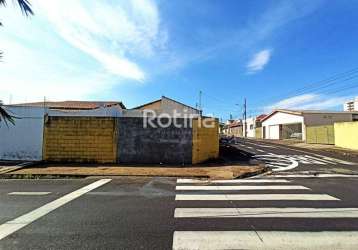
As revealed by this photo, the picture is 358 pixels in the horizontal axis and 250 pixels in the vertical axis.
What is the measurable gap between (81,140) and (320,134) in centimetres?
3072

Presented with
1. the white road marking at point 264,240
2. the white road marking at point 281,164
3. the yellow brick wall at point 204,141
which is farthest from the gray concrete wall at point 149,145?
the white road marking at point 264,240

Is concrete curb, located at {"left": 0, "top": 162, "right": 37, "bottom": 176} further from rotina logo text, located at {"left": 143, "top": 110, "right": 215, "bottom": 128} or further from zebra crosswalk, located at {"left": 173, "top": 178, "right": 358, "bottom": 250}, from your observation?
zebra crosswalk, located at {"left": 173, "top": 178, "right": 358, "bottom": 250}

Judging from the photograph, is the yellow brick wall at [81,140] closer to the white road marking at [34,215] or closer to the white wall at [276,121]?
the white road marking at [34,215]

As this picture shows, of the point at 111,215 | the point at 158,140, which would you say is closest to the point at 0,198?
the point at 111,215

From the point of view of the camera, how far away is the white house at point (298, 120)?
4816cm

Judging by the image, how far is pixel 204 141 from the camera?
18.3 m

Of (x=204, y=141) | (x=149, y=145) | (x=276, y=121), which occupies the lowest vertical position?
(x=149, y=145)

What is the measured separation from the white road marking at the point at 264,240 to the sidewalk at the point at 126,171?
7478 mm

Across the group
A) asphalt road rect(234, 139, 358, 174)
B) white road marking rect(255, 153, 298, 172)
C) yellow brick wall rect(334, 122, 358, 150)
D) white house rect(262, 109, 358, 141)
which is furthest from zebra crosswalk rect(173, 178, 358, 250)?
white house rect(262, 109, 358, 141)

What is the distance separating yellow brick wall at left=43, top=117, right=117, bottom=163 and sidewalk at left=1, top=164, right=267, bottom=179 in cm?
128

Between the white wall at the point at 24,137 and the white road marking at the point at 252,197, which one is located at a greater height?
the white wall at the point at 24,137

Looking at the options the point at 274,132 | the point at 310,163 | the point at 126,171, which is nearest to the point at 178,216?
the point at 126,171

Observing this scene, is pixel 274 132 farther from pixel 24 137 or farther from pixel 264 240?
pixel 264 240

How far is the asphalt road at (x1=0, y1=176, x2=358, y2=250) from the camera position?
5.24 m
